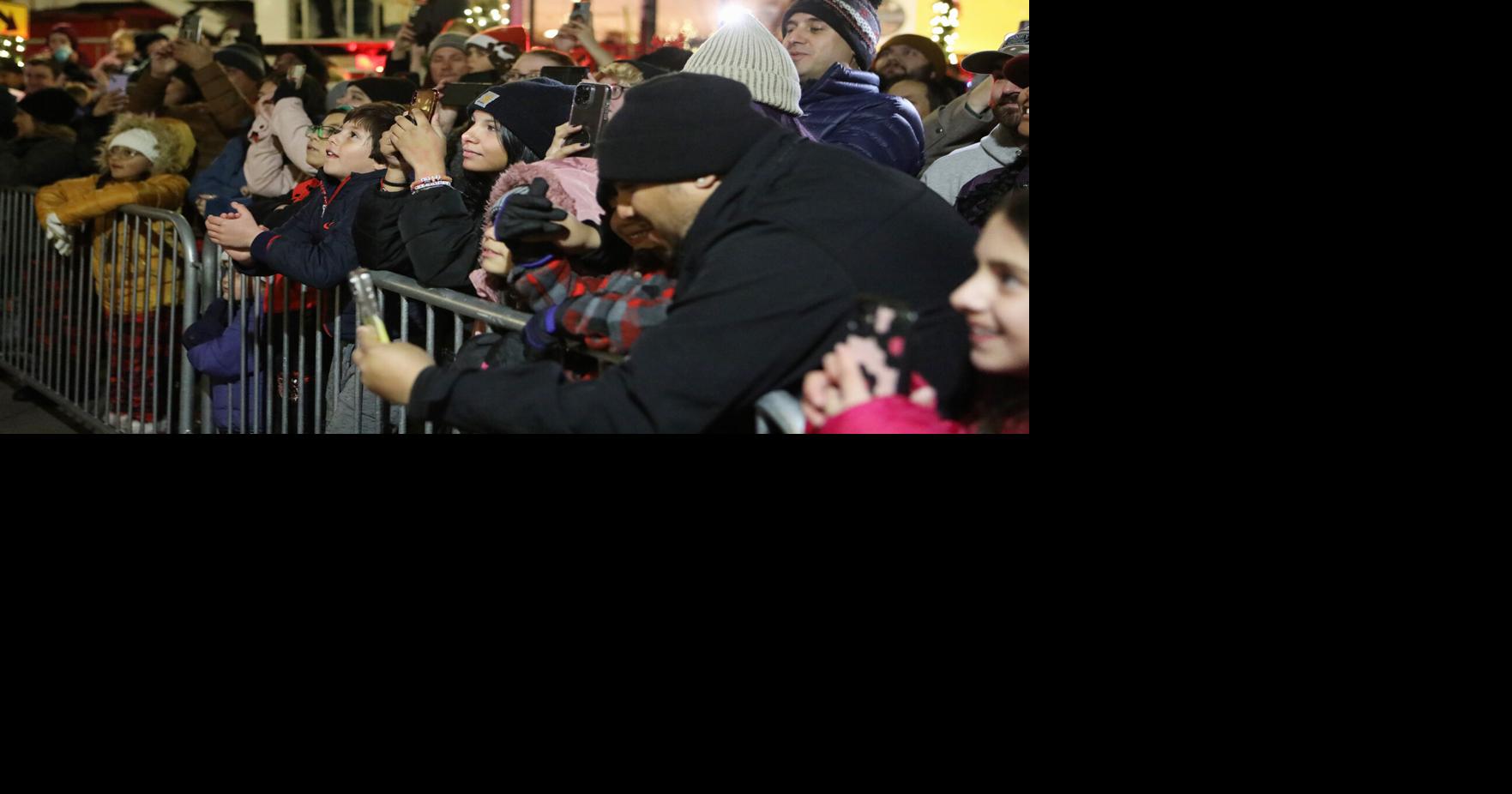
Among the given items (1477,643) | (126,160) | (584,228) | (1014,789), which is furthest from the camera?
(126,160)

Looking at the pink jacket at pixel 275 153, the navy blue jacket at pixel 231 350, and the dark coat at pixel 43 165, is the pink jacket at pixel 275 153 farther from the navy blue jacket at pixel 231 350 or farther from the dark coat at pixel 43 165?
the dark coat at pixel 43 165

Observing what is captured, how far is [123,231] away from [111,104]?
9.33 feet

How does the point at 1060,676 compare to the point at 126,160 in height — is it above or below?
below

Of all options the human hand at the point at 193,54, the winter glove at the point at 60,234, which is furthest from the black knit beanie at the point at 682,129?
the human hand at the point at 193,54

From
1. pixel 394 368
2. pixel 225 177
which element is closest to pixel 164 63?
pixel 225 177

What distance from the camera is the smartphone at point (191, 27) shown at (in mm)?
6568

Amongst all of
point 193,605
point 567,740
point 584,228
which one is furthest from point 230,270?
point 567,740

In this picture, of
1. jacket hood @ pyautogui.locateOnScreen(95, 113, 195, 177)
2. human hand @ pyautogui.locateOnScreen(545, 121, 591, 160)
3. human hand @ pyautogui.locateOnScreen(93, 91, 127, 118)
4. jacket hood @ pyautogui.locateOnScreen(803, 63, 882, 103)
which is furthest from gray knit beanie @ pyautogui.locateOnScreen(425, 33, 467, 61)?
human hand @ pyautogui.locateOnScreen(93, 91, 127, 118)

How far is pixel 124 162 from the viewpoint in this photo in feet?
18.3

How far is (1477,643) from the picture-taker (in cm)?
244

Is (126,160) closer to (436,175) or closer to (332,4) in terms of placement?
(436,175)

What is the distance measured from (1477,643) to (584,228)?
6.12 feet

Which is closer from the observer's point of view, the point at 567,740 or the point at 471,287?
the point at 567,740

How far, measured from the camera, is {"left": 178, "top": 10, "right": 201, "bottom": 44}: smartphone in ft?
21.5
